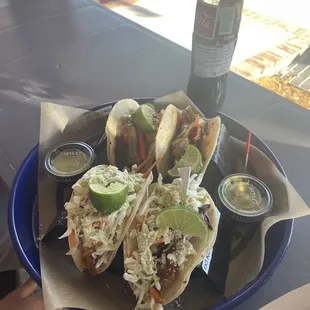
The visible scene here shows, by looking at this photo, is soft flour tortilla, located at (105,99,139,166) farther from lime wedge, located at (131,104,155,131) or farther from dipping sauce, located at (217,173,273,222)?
dipping sauce, located at (217,173,273,222)

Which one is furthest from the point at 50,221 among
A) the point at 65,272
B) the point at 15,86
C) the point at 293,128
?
the point at 293,128

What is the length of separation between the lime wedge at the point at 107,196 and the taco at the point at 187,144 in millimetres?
201

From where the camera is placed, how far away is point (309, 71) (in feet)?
7.61

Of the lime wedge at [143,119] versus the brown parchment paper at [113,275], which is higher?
the lime wedge at [143,119]

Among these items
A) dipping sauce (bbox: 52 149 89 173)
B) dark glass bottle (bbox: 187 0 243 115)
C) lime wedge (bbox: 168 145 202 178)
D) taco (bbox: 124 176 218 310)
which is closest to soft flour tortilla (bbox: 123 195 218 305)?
taco (bbox: 124 176 218 310)

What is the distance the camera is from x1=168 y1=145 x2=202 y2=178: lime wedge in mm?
1163

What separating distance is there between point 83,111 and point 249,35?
1737 millimetres

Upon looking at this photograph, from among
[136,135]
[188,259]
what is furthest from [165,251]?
[136,135]

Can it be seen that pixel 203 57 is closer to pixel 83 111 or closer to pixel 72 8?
pixel 83 111

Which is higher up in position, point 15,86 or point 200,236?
point 200,236

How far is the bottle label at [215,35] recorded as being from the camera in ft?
4.25

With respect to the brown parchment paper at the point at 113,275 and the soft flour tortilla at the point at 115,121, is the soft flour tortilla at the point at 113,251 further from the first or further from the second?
the soft flour tortilla at the point at 115,121

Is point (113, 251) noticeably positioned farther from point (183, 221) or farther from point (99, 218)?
point (183, 221)

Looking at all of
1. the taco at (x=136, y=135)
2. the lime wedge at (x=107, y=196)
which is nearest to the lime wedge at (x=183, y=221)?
the lime wedge at (x=107, y=196)
